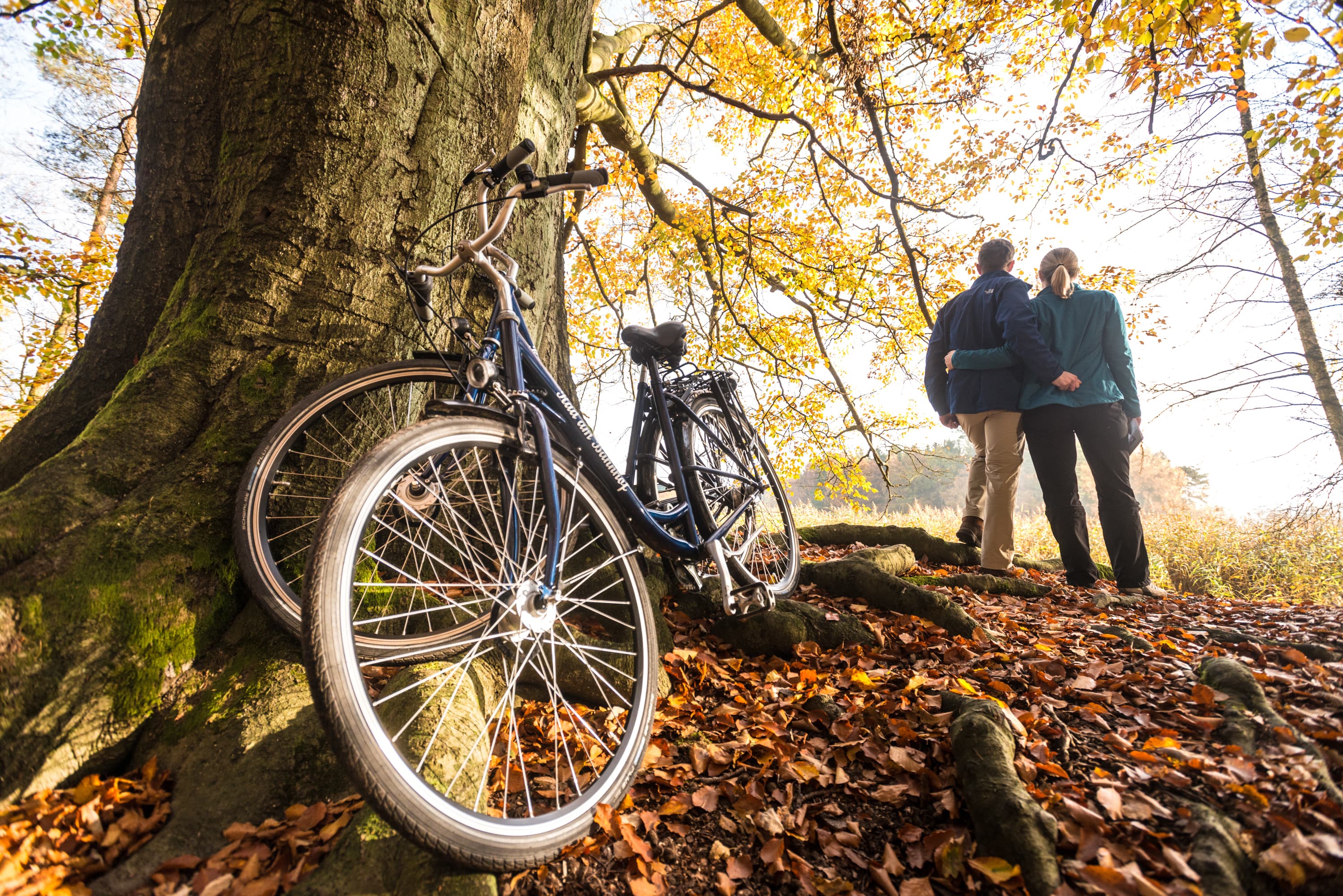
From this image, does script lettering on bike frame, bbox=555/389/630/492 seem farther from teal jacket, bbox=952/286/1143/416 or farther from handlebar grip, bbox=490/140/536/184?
teal jacket, bbox=952/286/1143/416

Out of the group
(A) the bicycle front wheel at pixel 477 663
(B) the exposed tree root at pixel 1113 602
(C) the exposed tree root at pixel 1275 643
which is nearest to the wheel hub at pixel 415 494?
(A) the bicycle front wheel at pixel 477 663

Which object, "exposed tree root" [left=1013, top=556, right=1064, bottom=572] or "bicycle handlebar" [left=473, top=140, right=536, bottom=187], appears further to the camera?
"exposed tree root" [left=1013, top=556, right=1064, bottom=572]

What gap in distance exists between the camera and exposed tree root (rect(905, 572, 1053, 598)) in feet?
13.2

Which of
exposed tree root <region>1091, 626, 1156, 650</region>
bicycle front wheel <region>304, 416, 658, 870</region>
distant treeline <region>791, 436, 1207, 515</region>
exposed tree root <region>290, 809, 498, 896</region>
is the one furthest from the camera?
distant treeline <region>791, 436, 1207, 515</region>

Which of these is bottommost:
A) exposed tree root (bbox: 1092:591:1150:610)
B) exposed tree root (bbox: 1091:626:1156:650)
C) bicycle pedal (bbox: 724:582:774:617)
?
exposed tree root (bbox: 1092:591:1150:610)

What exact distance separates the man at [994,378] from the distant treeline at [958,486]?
100 centimetres

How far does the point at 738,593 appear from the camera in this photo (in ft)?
8.72

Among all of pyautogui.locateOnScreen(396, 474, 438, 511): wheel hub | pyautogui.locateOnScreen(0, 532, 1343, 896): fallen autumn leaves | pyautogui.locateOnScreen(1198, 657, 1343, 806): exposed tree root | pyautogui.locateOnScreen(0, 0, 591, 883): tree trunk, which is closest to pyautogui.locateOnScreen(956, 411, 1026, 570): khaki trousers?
pyautogui.locateOnScreen(0, 532, 1343, 896): fallen autumn leaves

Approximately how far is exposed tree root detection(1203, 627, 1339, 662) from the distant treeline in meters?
2.50

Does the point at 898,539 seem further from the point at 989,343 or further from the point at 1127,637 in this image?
the point at 1127,637

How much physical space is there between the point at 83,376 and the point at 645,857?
298cm

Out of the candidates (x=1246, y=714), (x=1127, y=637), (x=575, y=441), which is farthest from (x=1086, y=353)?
(x=575, y=441)

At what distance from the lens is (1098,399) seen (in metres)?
3.58

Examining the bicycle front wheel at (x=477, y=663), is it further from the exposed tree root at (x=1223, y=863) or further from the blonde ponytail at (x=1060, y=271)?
the blonde ponytail at (x=1060, y=271)
